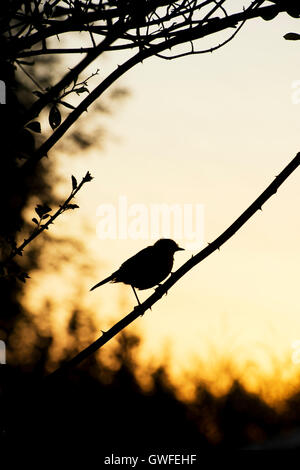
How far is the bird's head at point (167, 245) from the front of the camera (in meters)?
7.07

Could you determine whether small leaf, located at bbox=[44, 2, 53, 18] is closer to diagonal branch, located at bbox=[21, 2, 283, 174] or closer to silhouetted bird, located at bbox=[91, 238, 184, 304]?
diagonal branch, located at bbox=[21, 2, 283, 174]

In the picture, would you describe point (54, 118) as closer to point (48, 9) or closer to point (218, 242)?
point (48, 9)

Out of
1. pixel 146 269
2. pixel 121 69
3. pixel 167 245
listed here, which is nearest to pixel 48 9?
pixel 121 69

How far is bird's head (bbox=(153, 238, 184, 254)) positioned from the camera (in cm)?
707

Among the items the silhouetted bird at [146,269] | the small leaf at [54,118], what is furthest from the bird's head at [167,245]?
the small leaf at [54,118]

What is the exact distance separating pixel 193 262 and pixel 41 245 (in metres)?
20.7

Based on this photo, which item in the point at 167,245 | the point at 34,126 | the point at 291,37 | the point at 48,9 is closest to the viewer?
the point at 34,126

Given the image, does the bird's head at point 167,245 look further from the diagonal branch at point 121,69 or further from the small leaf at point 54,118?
the diagonal branch at point 121,69

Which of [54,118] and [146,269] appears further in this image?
[146,269]

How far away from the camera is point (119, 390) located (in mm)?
29344

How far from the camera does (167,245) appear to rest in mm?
7289

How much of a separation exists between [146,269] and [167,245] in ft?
2.03

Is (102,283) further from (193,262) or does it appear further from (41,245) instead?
(41,245)

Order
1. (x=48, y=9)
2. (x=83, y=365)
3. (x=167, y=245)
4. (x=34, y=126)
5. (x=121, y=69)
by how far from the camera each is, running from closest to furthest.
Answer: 1. (x=121, y=69)
2. (x=34, y=126)
3. (x=48, y=9)
4. (x=167, y=245)
5. (x=83, y=365)
